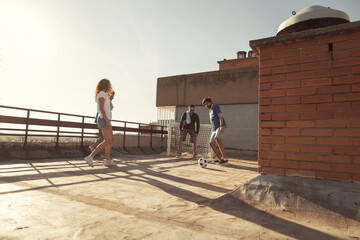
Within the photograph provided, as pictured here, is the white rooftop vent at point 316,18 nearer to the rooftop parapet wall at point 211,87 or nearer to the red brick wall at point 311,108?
the red brick wall at point 311,108

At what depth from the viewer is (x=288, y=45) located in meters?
2.68

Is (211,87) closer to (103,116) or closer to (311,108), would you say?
(103,116)

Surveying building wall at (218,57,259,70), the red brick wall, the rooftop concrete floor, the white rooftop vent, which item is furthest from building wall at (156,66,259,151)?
building wall at (218,57,259,70)

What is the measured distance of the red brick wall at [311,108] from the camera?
227 cm

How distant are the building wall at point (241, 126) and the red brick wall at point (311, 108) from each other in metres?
8.80

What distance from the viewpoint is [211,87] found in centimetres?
1266

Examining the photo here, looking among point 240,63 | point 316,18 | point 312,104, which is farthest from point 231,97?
point 240,63

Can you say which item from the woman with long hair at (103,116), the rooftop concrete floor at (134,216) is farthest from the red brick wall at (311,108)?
the woman with long hair at (103,116)

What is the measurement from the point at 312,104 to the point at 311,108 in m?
0.05

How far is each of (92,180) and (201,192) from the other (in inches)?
69.5

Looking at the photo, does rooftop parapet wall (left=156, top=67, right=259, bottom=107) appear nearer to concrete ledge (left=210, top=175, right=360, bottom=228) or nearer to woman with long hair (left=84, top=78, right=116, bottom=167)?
woman with long hair (left=84, top=78, right=116, bottom=167)

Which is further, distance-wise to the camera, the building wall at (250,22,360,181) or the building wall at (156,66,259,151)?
the building wall at (156,66,259,151)

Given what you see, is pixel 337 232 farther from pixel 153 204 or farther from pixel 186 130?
pixel 186 130

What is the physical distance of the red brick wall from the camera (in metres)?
2.27
